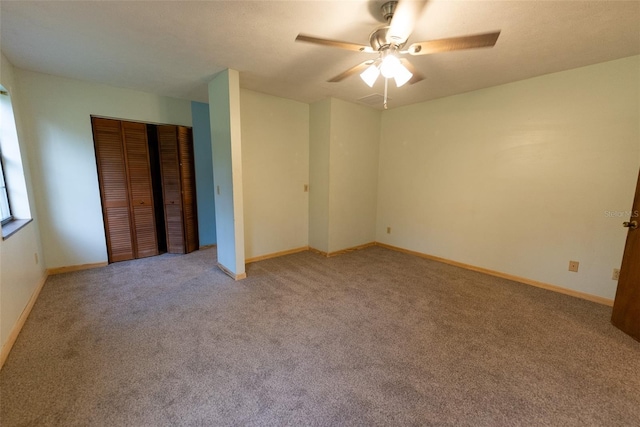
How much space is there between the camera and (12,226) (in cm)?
234

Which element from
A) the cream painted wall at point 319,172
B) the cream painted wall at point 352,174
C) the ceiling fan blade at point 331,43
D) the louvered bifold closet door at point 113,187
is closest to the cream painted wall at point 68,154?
the louvered bifold closet door at point 113,187

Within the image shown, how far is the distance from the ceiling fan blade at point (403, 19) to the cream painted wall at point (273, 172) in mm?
2316

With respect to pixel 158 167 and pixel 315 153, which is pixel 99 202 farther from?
pixel 315 153

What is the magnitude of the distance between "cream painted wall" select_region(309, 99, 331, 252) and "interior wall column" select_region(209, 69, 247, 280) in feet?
4.45

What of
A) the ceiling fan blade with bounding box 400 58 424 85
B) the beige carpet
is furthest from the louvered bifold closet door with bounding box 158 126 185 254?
the ceiling fan blade with bounding box 400 58 424 85

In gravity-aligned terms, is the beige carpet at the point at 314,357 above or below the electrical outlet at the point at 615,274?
below

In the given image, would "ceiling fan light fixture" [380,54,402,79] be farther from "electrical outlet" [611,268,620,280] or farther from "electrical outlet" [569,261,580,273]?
"electrical outlet" [611,268,620,280]

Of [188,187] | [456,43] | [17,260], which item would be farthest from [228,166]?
[456,43]

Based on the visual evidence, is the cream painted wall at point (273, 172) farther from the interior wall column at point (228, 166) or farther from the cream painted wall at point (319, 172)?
the interior wall column at point (228, 166)

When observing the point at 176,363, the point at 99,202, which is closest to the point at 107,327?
the point at 176,363

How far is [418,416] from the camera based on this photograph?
1.37m

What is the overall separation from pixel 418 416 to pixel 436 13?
2.43 metres

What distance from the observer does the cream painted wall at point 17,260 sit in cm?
186

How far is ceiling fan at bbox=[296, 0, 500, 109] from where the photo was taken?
134cm
